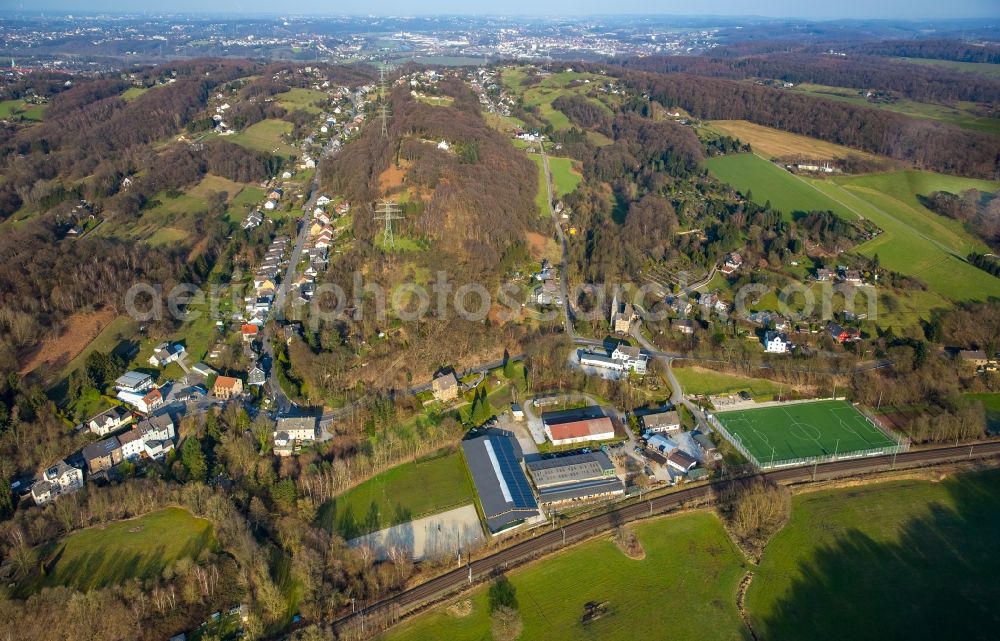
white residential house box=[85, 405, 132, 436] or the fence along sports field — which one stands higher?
white residential house box=[85, 405, 132, 436]

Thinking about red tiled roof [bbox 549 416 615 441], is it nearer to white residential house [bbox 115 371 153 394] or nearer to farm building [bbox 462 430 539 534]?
farm building [bbox 462 430 539 534]

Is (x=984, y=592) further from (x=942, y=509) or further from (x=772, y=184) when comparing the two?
(x=772, y=184)

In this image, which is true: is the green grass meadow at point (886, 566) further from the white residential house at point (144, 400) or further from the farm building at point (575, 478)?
the white residential house at point (144, 400)

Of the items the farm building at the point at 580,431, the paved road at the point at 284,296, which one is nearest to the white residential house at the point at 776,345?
the farm building at the point at 580,431

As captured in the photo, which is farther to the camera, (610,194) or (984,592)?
(610,194)

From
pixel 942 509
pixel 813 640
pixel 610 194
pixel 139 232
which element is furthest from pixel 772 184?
pixel 139 232

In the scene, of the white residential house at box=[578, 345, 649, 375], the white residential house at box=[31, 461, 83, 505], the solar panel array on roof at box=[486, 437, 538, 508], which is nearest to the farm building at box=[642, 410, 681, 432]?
the white residential house at box=[578, 345, 649, 375]
